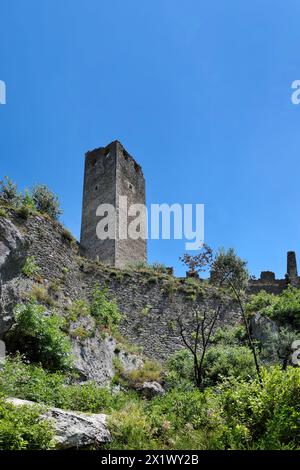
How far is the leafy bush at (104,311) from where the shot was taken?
13812 millimetres

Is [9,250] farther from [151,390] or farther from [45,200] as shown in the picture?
[45,200]

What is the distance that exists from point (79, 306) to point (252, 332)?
20.0 ft

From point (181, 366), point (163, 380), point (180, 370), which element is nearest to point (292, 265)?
point (181, 366)

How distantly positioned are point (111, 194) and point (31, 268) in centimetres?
1418

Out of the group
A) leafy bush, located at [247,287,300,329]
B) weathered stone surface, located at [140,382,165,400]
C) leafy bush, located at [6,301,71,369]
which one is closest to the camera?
leafy bush, located at [6,301,71,369]

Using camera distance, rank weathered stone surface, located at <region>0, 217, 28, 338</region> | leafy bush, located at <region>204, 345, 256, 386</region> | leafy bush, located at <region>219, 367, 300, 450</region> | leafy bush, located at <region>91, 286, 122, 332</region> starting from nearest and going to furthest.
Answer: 1. leafy bush, located at <region>219, 367, 300, 450</region>
2. weathered stone surface, located at <region>0, 217, 28, 338</region>
3. leafy bush, located at <region>204, 345, 256, 386</region>
4. leafy bush, located at <region>91, 286, 122, 332</region>

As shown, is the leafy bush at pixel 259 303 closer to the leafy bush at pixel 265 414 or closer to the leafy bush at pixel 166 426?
the leafy bush at pixel 166 426

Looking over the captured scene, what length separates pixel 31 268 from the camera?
11.8 metres

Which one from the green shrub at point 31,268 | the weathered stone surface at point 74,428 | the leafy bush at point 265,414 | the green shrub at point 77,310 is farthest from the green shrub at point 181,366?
the weathered stone surface at point 74,428

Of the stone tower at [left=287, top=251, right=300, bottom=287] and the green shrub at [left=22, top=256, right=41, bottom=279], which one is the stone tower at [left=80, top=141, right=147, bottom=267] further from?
the green shrub at [left=22, top=256, right=41, bottom=279]

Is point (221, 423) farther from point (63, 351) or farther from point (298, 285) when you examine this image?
point (298, 285)

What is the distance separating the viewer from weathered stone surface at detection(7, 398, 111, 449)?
5527mm

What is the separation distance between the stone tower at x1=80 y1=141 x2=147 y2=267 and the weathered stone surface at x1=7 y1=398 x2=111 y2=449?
1663cm

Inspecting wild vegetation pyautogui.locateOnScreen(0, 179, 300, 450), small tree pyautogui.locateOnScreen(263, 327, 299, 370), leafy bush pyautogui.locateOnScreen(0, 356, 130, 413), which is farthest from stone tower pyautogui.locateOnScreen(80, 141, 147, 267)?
leafy bush pyautogui.locateOnScreen(0, 356, 130, 413)
